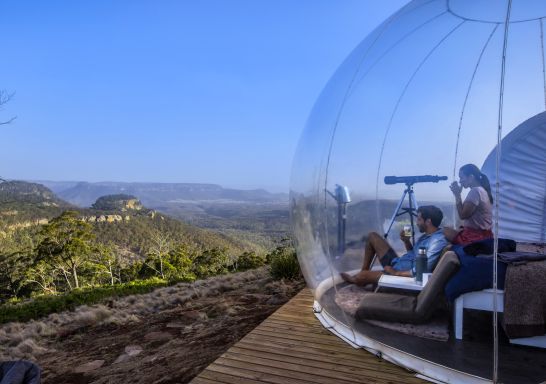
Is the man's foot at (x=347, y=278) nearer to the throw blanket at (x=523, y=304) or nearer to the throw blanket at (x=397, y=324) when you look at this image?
the throw blanket at (x=397, y=324)

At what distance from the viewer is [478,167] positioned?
8.78ft

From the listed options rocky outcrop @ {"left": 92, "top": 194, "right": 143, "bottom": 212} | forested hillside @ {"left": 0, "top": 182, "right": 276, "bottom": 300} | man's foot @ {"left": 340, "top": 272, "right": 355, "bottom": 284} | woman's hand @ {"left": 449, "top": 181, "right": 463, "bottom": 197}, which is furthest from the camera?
rocky outcrop @ {"left": 92, "top": 194, "right": 143, "bottom": 212}

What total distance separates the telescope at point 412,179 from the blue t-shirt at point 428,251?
0.37 metres

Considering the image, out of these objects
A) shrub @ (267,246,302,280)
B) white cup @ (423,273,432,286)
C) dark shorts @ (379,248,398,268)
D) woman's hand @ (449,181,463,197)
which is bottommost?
shrub @ (267,246,302,280)

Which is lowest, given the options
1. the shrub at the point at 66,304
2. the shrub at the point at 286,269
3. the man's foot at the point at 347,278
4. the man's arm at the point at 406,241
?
the shrub at the point at 66,304

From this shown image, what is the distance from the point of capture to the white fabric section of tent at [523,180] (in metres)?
3.00

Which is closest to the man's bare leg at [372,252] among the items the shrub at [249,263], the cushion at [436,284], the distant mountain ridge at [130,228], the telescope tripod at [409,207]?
the telescope tripod at [409,207]

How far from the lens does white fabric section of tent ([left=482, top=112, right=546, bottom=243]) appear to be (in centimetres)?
300

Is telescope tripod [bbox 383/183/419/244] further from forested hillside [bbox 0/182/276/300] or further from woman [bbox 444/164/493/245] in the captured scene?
forested hillside [bbox 0/182/276/300]

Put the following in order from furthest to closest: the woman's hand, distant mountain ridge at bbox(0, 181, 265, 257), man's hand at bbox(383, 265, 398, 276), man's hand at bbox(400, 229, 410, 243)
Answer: distant mountain ridge at bbox(0, 181, 265, 257), man's hand at bbox(383, 265, 398, 276), man's hand at bbox(400, 229, 410, 243), the woman's hand

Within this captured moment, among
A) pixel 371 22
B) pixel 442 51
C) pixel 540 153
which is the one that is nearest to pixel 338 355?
pixel 442 51

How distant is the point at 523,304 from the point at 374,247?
105 centimetres

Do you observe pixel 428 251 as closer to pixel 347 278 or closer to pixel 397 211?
pixel 397 211

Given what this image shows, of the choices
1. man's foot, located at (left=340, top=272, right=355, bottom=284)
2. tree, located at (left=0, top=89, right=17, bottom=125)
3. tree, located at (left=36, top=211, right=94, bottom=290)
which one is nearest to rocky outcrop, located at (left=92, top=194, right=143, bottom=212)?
tree, located at (left=36, top=211, right=94, bottom=290)
